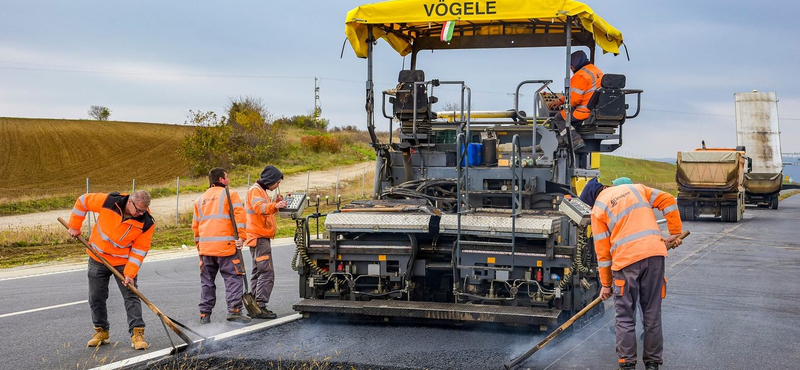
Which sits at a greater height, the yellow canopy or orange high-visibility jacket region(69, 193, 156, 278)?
the yellow canopy

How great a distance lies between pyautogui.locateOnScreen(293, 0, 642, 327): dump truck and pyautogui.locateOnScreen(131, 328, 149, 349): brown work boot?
149 centimetres

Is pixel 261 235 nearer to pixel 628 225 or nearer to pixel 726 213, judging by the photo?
pixel 628 225

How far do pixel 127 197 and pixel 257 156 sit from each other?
42557mm

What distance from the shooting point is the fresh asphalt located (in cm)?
654

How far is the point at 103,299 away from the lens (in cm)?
727

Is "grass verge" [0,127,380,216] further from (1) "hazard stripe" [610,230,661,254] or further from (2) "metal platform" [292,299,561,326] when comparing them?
(1) "hazard stripe" [610,230,661,254]

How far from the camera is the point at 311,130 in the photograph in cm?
7106

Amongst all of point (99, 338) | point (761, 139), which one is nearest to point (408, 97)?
point (99, 338)

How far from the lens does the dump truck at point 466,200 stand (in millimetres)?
7387

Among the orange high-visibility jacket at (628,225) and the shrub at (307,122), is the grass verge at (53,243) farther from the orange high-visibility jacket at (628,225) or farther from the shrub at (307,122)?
the shrub at (307,122)

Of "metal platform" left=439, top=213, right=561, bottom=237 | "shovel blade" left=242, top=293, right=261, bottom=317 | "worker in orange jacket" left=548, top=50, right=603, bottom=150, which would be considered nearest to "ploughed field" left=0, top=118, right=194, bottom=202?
"shovel blade" left=242, top=293, right=261, bottom=317

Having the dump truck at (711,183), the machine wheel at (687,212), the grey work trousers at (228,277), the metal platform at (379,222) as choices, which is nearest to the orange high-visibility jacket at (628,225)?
the metal platform at (379,222)

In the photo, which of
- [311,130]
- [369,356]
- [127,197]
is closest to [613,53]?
[369,356]

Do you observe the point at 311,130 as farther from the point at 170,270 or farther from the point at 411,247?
the point at 411,247
